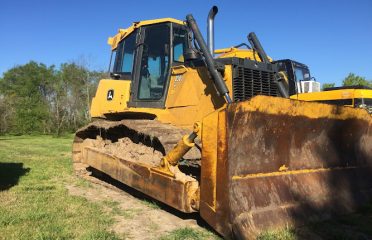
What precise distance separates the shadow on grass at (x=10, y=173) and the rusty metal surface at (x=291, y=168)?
180 inches

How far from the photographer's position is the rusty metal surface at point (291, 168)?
4.18m

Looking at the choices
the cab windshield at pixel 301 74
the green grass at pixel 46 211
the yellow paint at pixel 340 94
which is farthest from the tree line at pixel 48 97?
the green grass at pixel 46 211

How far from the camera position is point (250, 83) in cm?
612

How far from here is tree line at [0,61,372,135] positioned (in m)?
36.3

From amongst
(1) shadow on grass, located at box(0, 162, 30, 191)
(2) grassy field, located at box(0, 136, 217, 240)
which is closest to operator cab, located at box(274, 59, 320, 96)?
(2) grassy field, located at box(0, 136, 217, 240)

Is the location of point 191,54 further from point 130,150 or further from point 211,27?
point 130,150

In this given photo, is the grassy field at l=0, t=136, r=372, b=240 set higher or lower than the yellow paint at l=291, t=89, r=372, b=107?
lower

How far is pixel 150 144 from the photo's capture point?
6352mm

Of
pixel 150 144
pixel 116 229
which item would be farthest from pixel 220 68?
pixel 116 229

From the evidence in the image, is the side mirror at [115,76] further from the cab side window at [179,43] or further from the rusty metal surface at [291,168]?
the rusty metal surface at [291,168]

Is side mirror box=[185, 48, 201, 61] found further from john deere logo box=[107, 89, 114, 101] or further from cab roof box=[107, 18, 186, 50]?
john deere logo box=[107, 89, 114, 101]

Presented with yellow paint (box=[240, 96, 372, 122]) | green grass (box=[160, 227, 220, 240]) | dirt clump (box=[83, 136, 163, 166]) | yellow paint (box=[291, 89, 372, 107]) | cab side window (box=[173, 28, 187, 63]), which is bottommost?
green grass (box=[160, 227, 220, 240])

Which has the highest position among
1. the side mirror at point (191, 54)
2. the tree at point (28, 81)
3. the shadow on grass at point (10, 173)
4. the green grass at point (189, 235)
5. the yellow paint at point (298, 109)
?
the tree at point (28, 81)

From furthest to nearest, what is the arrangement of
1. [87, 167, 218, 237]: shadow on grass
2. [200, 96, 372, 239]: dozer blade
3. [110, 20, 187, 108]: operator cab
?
[110, 20, 187, 108]: operator cab → [87, 167, 218, 237]: shadow on grass → [200, 96, 372, 239]: dozer blade
